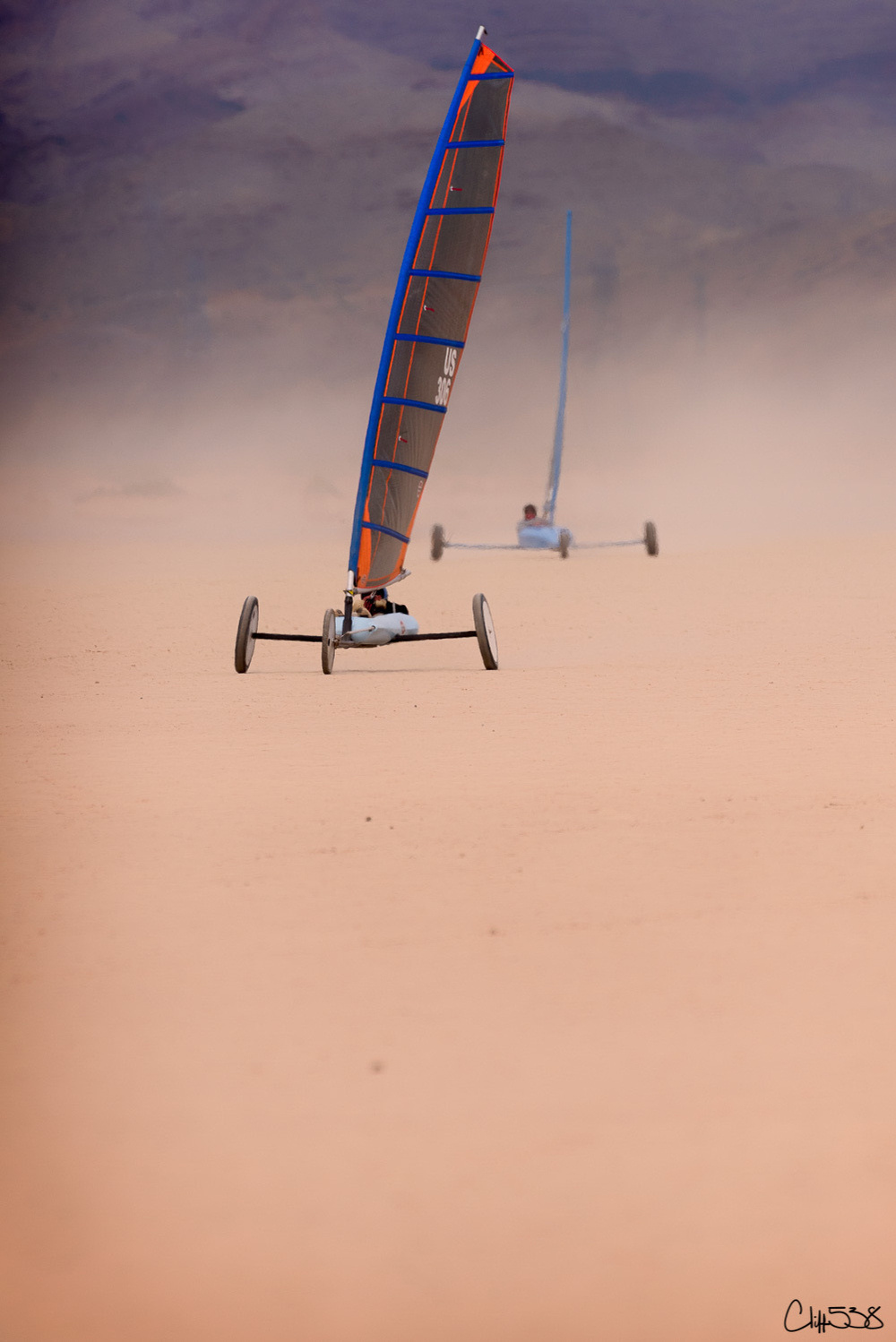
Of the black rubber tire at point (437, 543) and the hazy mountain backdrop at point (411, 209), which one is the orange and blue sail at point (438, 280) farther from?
the hazy mountain backdrop at point (411, 209)

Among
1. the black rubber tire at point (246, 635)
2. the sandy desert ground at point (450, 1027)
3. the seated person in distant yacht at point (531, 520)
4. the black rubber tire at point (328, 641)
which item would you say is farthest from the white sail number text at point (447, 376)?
the seated person in distant yacht at point (531, 520)

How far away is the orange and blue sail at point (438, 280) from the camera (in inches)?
371

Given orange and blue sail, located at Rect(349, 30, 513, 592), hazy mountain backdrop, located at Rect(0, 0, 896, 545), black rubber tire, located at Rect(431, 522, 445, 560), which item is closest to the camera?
orange and blue sail, located at Rect(349, 30, 513, 592)

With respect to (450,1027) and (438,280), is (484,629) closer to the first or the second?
(438,280)

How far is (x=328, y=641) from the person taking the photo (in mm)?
9242

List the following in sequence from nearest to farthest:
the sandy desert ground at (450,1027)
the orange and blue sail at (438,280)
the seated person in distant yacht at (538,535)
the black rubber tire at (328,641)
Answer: the sandy desert ground at (450,1027), the black rubber tire at (328,641), the orange and blue sail at (438,280), the seated person in distant yacht at (538,535)

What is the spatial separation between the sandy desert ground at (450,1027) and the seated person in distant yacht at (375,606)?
2411 millimetres

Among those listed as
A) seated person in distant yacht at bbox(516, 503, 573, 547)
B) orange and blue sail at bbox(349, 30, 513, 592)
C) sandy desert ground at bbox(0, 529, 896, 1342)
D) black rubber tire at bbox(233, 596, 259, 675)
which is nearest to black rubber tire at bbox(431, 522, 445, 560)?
seated person in distant yacht at bbox(516, 503, 573, 547)

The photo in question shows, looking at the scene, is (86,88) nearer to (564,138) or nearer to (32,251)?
(32,251)

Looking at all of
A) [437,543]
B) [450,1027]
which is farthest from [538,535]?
[450,1027]

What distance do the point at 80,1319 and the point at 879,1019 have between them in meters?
2.01

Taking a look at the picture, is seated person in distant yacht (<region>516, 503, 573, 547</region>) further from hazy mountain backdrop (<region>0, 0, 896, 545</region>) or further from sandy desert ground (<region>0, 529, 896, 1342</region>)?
hazy mountain backdrop (<region>0, 0, 896, 545</region>)

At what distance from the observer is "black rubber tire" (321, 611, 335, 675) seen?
926 centimetres

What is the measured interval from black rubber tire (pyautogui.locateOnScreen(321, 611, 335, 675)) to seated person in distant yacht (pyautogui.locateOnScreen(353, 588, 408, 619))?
0.40m
